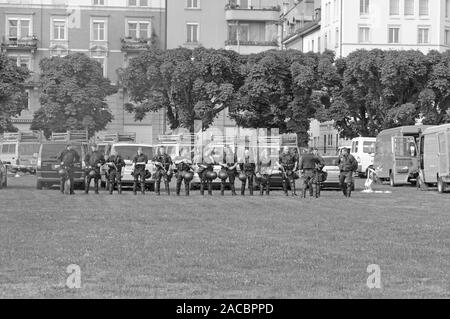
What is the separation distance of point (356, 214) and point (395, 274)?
14.0m

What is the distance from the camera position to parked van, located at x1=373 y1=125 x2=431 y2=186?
56.8 m

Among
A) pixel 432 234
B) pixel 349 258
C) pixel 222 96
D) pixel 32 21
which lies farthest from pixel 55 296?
pixel 32 21

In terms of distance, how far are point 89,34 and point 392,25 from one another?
2562 cm

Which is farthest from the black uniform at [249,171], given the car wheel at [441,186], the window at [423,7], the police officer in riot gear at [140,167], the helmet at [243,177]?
the window at [423,7]

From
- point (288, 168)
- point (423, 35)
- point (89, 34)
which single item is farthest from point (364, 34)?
point (288, 168)

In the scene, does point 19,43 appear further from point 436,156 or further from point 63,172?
point 63,172

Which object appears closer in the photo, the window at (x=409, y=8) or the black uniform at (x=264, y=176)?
the black uniform at (x=264, y=176)

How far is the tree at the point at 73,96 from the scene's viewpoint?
86.1 m

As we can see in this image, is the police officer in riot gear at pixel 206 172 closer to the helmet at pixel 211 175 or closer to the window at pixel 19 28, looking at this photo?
the helmet at pixel 211 175

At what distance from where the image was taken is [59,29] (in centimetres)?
9900

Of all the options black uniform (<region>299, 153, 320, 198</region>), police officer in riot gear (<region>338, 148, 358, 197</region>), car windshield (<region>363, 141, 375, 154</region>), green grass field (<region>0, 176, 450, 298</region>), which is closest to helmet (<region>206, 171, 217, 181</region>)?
black uniform (<region>299, 153, 320, 198</region>)

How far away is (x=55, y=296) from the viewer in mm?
13430

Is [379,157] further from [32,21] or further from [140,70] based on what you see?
[32,21]

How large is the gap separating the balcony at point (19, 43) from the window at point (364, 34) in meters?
27.2
